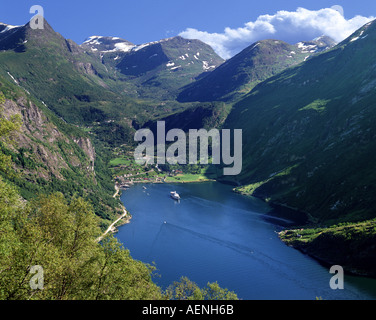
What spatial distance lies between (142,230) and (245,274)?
239 ft

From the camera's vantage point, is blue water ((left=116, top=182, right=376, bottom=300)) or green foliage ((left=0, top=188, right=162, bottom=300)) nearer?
green foliage ((left=0, top=188, right=162, bottom=300))

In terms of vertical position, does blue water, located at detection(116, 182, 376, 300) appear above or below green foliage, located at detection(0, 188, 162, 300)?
above

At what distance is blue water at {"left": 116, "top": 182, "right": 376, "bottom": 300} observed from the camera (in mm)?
107844

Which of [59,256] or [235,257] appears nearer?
[59,256]

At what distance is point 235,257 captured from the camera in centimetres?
13625

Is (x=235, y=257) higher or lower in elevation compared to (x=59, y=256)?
higher

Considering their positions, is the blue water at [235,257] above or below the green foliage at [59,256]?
above

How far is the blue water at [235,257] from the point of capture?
107844 mm
